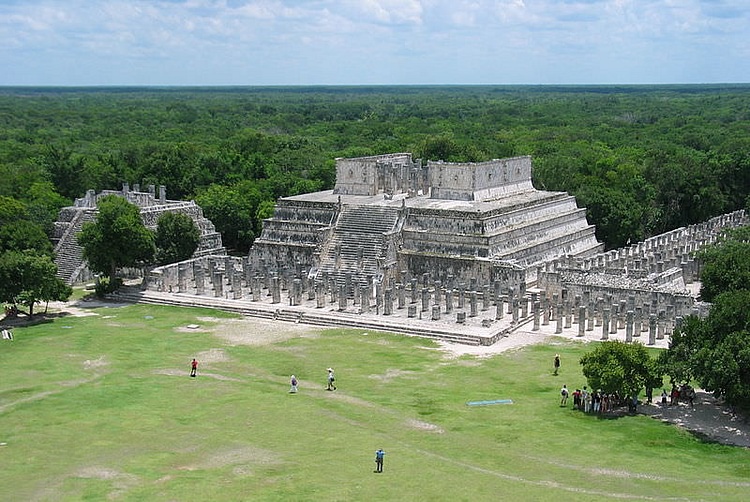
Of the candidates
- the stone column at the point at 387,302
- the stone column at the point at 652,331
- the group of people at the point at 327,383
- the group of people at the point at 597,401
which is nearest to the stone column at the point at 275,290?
the stone column at the point at 387,302

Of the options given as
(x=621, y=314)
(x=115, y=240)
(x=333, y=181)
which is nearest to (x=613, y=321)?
(x=621, y=314)

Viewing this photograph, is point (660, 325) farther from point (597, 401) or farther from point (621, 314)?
point (597, 401)

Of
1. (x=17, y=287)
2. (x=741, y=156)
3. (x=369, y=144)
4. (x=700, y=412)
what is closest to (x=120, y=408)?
(x=17, y=287)

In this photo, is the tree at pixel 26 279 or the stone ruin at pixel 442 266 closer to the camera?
the tree at pixel 26 279

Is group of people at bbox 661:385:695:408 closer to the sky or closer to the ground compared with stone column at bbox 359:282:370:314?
closer to the ground

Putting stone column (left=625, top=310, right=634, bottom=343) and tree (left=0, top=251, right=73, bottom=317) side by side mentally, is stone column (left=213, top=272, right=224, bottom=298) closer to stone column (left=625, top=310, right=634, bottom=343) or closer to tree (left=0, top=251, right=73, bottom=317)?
tree (left=0, top=251, right=73, bottom=317)

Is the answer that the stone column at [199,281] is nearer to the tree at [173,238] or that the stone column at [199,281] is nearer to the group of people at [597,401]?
the tree at [173,238]

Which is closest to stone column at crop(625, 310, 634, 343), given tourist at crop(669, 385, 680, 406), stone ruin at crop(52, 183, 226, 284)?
tourist at crop(669, 385, 680, 406)
